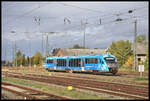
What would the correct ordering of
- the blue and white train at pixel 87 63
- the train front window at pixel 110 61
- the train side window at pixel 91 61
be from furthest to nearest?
the train side window at pixel 91 61 → the blue and white train at pixel 87 63 → the train front window at pixel 110 61

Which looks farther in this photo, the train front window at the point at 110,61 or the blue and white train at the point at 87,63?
the blue and white train at the point at 87,63

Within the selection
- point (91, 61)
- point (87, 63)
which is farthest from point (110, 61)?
point (87, 63)

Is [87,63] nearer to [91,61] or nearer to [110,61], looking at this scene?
[91,61]

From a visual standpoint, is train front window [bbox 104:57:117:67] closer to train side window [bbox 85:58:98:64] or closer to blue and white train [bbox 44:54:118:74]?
blue and white train [bbox 44:54:118:74]

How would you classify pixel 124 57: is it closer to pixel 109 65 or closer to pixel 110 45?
pixel 110 45

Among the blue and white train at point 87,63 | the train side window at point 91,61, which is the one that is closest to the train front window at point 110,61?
the blue and white train at point 87,63

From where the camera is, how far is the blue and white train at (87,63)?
105ft

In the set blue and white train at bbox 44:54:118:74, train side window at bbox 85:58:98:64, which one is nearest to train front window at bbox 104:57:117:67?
blue and white train at bbox 44:54:118:74

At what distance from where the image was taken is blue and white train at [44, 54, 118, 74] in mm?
31984

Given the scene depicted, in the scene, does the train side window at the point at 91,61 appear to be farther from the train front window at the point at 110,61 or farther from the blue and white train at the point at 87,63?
the train front window at the point at 110,61

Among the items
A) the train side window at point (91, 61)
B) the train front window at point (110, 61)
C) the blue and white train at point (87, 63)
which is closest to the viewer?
the train front window at point (110, 61)

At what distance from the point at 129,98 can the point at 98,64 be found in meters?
20.4

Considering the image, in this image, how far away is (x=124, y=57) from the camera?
6812 cm

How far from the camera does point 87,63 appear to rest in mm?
35094
